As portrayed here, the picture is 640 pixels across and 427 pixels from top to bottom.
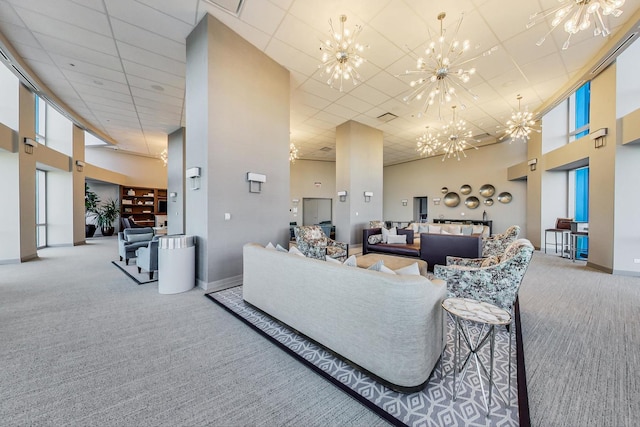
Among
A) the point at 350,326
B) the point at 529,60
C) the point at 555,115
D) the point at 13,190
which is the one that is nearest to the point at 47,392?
the point at 350,326

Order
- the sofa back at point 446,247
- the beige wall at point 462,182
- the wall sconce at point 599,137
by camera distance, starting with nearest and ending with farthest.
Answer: the sofa back at point 446,247, the wall sconce at point 599,137, the beige wall at point 462,182

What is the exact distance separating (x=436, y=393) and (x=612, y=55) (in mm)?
6387

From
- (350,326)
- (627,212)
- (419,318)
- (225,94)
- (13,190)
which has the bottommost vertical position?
(350,326)

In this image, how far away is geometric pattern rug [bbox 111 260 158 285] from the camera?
405cm

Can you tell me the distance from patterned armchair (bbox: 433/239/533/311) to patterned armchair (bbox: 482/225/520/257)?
260 cm

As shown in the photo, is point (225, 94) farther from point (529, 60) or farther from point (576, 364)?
point (529, 60)

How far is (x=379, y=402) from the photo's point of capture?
4.99 ft

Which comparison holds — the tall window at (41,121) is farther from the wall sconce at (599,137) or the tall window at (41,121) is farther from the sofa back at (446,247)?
the wall sconce at (599,137)

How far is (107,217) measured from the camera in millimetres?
10445

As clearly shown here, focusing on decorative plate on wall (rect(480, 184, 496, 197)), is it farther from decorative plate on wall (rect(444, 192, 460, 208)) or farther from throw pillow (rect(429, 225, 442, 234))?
throw pillow (rect(429, 225, 442, 234))

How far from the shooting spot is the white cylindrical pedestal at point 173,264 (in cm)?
340

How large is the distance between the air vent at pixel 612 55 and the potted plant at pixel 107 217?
52.5 ft

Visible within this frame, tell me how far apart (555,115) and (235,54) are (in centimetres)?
887

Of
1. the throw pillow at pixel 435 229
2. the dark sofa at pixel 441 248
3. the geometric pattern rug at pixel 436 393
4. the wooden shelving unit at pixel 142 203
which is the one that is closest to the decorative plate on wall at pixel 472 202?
the throw pillow at pixel 435 229
